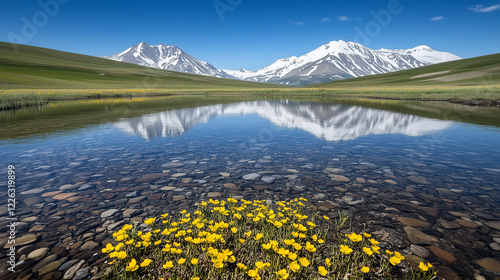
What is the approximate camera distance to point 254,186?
24.3 ft

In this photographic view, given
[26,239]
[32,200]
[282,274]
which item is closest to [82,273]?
[26,239]

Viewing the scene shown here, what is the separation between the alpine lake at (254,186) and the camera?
14.5 ft

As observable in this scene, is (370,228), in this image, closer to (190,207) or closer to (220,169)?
(190,207)

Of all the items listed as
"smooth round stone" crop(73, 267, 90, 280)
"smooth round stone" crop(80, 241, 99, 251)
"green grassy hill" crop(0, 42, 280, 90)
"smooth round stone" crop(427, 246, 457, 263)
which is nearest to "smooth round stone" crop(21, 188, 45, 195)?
"smooth round stone" crop(80, 241, 99, 251)

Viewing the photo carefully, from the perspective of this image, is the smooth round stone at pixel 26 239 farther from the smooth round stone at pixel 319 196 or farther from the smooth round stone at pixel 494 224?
the smooth round stone at pixel 494 224

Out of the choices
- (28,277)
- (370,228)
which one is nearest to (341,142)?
(370,228)

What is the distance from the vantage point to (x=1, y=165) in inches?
347

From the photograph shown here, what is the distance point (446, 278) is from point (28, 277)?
681 cm

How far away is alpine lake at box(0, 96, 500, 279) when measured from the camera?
4.42 meters

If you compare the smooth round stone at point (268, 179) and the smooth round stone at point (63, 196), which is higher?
the smooth round stone at point (63, 196)

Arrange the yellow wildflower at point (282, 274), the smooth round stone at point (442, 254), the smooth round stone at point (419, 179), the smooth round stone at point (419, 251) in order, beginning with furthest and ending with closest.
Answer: the smooth round stone at point (419, 179) → the smooth round stone at point (419, 251) → the smooth round stone at point (442, 254) → the yellow wildflower at point (282, 274)

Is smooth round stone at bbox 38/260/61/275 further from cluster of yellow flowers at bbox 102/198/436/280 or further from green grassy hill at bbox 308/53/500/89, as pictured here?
green grassy hill at bbox 308/53/500/89

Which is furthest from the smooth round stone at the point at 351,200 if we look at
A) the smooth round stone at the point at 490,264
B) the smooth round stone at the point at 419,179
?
the smooth round stone at the point at 419,179

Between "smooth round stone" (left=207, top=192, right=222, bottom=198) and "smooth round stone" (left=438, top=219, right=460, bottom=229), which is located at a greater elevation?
"smooth round stone" (left=207, top=192, right=222, bottom=198)
